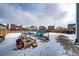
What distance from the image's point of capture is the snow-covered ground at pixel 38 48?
127 cm

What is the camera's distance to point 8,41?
1.29 meters

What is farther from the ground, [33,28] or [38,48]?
[33,28]

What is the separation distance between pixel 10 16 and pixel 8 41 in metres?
0.20

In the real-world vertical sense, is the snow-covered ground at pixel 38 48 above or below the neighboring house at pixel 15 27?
below

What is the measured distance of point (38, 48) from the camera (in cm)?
128

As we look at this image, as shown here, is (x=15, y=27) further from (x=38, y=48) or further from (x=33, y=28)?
(x=38, y=48)

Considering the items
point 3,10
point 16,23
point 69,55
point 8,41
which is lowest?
point 69,55

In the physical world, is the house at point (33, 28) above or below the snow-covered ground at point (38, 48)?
above

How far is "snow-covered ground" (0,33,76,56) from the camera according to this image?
4.18 feet

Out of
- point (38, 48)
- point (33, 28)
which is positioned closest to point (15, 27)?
point (33, 28)

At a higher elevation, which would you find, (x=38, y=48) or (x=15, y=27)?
(x=15, y=27)

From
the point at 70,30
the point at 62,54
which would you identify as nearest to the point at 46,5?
the point at 70,30

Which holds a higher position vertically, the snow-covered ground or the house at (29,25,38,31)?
the house at (29,25,38,31)

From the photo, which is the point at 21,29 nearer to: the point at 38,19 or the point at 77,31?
the point at 38,19
